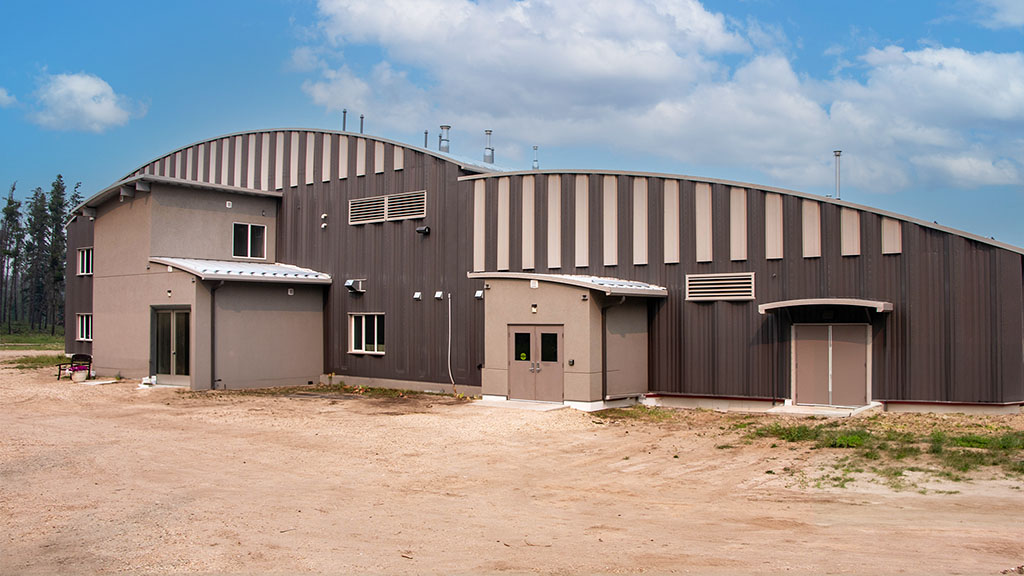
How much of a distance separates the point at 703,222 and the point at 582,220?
3.03 m

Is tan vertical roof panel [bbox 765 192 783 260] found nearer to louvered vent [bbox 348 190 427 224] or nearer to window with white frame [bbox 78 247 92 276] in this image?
louvered vent [bbox 348 190 427 224]

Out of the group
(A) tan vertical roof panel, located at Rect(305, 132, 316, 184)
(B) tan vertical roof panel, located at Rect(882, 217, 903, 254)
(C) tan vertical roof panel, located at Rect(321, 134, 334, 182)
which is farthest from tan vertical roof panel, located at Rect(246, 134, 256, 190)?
(B) tan vertical roof panel, located at Rect(882, 217, 903, 254)

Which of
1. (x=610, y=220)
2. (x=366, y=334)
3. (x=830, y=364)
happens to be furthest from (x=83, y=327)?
(x=830, y=364)

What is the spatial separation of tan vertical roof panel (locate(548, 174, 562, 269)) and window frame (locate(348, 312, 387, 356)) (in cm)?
576

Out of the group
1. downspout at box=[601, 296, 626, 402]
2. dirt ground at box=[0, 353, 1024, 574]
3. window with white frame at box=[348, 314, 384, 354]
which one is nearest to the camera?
dirt ground at box=[0, 353, 1024, 574]

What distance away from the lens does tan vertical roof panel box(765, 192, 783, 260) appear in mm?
17500

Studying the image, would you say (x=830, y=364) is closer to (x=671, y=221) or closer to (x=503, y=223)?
(x=671, y=221)

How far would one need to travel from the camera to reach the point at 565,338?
1786 centimetres

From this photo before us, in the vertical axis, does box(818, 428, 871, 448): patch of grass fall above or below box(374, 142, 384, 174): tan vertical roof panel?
below

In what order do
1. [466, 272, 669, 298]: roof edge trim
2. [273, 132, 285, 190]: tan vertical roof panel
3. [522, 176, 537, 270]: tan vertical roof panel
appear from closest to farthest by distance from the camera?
[466, 272, 669, 298]: roof edge trim
[522, 176, 537, 270]: tan vertical roof panel
[273, 132, 285, 190]: tan vertical roof panel

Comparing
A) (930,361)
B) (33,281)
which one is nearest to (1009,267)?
(930,361)

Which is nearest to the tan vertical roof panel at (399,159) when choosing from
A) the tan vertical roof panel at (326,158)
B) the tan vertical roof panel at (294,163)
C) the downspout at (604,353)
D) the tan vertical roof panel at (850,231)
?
the tan vertical roof panel at (326,158)

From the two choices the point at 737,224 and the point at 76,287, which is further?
the point at 76,287

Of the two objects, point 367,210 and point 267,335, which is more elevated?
point 367,210
